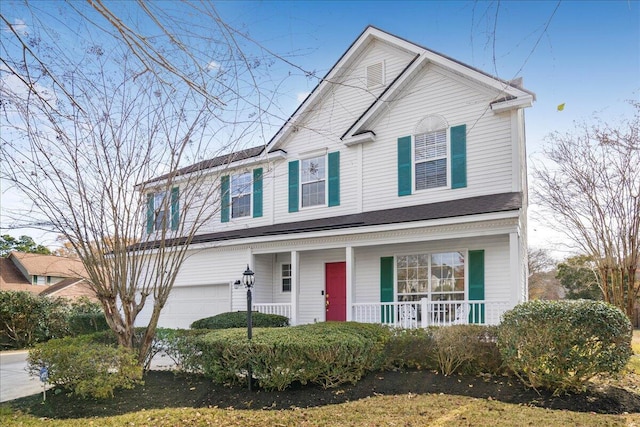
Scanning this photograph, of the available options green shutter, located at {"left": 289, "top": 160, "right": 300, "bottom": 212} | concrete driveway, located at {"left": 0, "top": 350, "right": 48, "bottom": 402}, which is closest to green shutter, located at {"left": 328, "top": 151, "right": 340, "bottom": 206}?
green shutter, located at {"left": 289, "top": 160, "right": 300, "bottom": 212}

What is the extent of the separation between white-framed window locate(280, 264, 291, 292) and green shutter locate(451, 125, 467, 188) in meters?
5.78

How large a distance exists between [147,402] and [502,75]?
22.0 ft

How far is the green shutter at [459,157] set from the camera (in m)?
11.5

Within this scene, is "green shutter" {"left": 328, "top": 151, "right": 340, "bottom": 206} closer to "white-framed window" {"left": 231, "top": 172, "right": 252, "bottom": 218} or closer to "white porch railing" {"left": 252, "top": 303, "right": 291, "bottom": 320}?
"white-framed window" {"left": 231, "top": 172, "right": 252, "bottom": 218}

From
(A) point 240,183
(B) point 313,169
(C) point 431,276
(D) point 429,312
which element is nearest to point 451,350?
(D) point 429,312

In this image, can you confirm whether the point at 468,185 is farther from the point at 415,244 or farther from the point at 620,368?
the point at 620,368

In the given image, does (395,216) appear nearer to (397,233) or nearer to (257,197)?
(397,233)

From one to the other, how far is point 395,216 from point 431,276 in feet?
6.13

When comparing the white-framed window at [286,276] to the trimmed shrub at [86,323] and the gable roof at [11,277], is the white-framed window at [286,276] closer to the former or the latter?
the trimmed shrub at [86,323]

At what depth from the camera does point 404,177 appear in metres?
12.5

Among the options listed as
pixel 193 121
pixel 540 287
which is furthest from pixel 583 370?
pixel 540 287

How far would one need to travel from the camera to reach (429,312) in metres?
11.1

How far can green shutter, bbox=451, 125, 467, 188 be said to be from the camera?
11.5 metres

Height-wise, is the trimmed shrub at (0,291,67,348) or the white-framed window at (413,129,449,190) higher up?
the white-framed window at (413,129,449,190)
